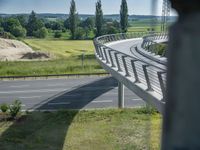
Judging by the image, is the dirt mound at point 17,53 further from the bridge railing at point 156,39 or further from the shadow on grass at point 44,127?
the bridge railing at point 156,39

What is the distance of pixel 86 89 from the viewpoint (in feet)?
82.6

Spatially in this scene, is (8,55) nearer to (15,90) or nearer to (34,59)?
(34,59)

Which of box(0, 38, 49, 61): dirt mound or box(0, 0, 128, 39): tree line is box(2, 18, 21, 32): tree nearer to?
box(0, 0, 128, 39): tree line

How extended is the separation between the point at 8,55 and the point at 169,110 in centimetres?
4530

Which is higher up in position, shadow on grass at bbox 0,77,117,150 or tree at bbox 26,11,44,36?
tree at bbox 26,11,44,36

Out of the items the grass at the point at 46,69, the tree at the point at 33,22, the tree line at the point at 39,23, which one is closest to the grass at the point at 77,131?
the tree line at the point at 39,23

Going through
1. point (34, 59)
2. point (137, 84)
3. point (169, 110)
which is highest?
point (169, 110)

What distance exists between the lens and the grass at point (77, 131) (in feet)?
47.2

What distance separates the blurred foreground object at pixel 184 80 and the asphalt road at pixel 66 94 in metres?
19.8

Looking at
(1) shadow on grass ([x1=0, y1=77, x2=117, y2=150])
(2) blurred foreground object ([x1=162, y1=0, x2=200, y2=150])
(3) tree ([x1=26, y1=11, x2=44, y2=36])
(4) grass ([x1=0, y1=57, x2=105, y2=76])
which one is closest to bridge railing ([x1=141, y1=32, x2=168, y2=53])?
(2) blurred foreground object ([x1=162, y1=0, x2=200, y2=150])

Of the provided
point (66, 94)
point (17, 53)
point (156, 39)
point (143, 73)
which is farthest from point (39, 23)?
point (17, 53)

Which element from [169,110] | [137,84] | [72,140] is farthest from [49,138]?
[169,110]

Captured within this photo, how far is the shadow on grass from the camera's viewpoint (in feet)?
47.8

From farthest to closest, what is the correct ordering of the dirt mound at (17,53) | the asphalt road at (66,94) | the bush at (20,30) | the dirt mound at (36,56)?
the dirt mound at (36,56), the dirt mound at (17,53), the asphalt road at (66,94), the bush at (20,30)
